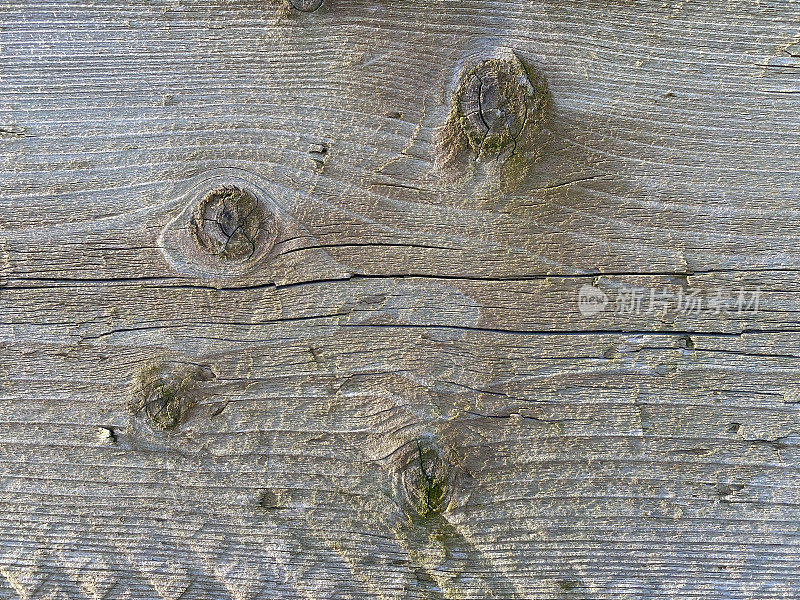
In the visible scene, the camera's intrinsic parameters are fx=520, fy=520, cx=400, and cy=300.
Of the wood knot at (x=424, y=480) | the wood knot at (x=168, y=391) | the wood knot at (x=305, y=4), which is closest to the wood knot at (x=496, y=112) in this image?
the wood knot at (x=305, y=4)

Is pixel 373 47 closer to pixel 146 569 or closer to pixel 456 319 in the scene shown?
pixel 456 319

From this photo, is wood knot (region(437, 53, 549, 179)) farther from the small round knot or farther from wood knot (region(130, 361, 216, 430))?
wood knot (region(130, 361, 216, 430))

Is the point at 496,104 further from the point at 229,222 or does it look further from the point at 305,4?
the point at 229,222

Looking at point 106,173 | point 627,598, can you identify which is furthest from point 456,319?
point 106,173

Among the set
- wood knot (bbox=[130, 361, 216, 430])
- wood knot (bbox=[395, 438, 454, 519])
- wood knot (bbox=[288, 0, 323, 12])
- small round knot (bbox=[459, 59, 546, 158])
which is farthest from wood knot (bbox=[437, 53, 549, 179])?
wood knot (bbox=[130, 361, 216, 430])

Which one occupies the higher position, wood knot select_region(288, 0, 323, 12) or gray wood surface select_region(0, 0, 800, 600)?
wood knot select_region(288, 0, 323, 12)

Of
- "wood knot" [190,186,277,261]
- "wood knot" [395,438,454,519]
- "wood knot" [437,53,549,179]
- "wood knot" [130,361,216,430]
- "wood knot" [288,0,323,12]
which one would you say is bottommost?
"wood knot" [395,438,454,519]
